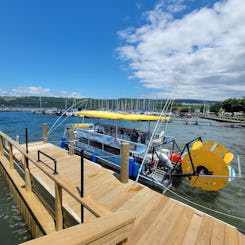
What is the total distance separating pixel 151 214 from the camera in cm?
374

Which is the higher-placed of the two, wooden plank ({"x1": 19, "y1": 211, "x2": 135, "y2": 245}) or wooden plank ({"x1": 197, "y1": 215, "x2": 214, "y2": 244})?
wooden plank ({"x1": 19, "y1": 211, "x2": 135, "y2": 245})

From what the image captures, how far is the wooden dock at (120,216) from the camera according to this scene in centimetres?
114

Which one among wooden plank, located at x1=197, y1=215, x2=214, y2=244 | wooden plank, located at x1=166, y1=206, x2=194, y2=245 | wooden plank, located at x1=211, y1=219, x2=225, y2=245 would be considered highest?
wooden plank, located at x1=166, y1=206, x2=194, y2=245

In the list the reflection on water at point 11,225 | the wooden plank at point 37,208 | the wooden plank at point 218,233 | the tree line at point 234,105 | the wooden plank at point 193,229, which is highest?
the tree line at point 234,105

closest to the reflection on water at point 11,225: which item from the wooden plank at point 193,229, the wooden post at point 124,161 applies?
the wooden post at point 124,161

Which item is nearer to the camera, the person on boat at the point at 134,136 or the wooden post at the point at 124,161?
the wooden post at the point at 124,161

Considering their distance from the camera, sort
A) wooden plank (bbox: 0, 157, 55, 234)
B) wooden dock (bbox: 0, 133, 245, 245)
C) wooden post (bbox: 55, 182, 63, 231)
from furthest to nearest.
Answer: wooden plank (bbox: 0, 157, 55, 234), wooden post (bbox: 55, 182, 63, 231), wooden dock (bbox: 0, 133, 245, 245)

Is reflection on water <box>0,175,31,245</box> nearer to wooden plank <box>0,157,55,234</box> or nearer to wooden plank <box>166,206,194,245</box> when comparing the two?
wooden plank <box>0,157,55,234</box>

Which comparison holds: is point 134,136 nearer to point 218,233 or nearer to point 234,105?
point 218,233

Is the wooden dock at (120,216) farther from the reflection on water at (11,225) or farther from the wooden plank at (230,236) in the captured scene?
the reflection on water at (11,225)

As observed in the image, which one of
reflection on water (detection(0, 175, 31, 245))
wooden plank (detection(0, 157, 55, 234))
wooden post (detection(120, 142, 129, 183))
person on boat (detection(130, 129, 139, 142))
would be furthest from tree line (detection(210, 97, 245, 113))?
reflection on water (detection(0, 175, 31, 245))

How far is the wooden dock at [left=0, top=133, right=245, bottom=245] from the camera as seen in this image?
44.8 inches

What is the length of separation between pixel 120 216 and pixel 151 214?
9.48 feet

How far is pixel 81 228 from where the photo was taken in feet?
3.43
